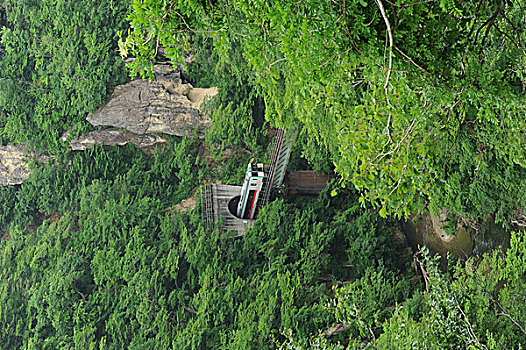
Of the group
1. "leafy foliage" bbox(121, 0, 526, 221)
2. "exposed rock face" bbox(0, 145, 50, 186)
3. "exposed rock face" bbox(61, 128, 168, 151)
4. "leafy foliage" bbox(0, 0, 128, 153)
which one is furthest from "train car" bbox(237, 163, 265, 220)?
"leafy foliage" bbox(121, 0, 526, 221)

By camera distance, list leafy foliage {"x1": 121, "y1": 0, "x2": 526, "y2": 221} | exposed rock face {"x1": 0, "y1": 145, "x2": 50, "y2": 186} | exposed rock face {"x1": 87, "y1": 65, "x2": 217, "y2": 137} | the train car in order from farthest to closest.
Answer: exposed rock face {"x1": 0, "y1": 145, "x2": 50, "y2": 186}, exposed rock face {"x1": 87, "y1": 65, "x2": 217, "y2": 137}, the train car, leafy foliage {"x1": 121, "y1": 0, "x2": 526, "y2": 221}

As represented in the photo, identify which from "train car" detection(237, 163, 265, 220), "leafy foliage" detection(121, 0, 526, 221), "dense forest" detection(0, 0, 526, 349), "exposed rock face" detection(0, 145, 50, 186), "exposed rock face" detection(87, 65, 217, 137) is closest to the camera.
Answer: "leafy foliage" detection(121, 0, 526, 221)

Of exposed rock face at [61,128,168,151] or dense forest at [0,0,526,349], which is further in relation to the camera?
exposed rock face at [61,128,168,151]

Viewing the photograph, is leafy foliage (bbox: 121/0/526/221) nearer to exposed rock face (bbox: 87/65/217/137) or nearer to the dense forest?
the dense forest

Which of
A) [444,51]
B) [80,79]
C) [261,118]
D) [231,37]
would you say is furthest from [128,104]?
[444,51]

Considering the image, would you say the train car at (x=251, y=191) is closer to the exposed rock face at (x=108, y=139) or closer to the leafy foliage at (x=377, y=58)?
the exposed rock face at (x=108, y=139)

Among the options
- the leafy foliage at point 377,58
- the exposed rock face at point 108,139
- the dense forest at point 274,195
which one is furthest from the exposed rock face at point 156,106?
the leafy foliage at point 377,58

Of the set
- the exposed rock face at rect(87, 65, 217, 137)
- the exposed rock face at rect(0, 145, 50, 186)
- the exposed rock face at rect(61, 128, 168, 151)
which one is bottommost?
the exposed rock face at rect(0, 145, 50, 186)

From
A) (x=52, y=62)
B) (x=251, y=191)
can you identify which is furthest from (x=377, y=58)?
(x=52, y=62)
